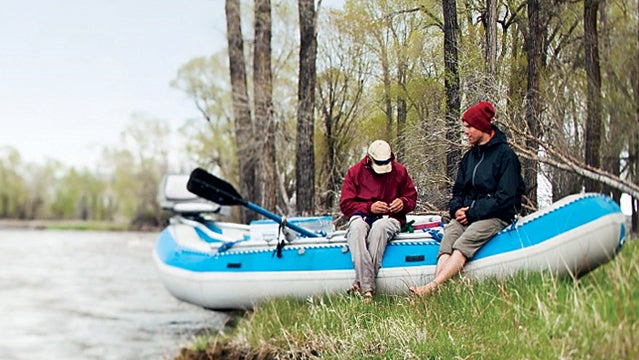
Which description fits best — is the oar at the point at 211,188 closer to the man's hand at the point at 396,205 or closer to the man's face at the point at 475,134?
the man's hand at the point at 396,205

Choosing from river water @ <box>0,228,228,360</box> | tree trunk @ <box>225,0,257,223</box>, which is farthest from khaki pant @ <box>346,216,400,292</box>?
tree trunk @ <box>225,0,257,223</box>

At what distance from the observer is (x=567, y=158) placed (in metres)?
4.19

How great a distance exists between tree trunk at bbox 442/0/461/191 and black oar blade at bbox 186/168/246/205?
5.54ft

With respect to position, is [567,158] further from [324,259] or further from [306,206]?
[306,206]

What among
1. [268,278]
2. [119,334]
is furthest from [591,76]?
[119,334]

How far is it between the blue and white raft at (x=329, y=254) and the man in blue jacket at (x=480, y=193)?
8cm

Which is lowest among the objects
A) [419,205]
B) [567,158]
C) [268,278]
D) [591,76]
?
[268,278]

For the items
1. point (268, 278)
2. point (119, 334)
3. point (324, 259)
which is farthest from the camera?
point (119, 334)

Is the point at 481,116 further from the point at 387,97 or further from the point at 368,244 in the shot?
the point at 387,97

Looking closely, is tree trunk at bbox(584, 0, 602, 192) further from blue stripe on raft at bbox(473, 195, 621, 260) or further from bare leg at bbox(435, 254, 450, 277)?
bare leg at bbox(435, 254, 450, 277)

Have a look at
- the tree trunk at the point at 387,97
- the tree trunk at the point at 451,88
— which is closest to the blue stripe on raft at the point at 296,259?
the tree trunk at the point at 451,88

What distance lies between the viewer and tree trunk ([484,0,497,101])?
474cm

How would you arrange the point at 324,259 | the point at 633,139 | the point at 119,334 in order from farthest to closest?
the point at 119,334, the point at 324,259, the point at 633,139

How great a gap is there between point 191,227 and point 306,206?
1432 millimetres
